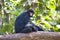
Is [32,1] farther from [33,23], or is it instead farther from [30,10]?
[33,23]

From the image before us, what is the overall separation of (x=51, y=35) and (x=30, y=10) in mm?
1091

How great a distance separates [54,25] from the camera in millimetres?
4742

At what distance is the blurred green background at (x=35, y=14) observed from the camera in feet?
12.3

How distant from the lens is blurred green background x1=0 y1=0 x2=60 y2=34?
148 inches

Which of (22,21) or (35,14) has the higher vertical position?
(35,14)

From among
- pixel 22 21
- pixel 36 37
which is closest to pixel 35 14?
pixel 22 21

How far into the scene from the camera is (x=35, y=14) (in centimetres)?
451

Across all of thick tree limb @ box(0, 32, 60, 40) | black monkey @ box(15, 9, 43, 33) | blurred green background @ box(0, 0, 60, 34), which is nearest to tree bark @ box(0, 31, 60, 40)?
thick tree limb @ box(0, 32, 60, 40)

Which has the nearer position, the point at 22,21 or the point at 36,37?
the point at 36,37

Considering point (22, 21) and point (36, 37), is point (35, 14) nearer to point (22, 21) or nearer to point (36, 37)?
point (22, 21)

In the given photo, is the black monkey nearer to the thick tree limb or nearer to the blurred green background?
the blurred green background

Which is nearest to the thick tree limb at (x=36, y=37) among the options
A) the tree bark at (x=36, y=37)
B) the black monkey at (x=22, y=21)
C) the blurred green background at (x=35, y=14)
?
the tree bark at (x=36, y=37)

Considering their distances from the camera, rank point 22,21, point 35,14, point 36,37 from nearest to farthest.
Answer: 1. point 36,37
2. point 22,21
3. point 35,14

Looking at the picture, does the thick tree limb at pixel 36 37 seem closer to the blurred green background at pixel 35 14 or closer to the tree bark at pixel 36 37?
the tree bark at pixel 36 37
